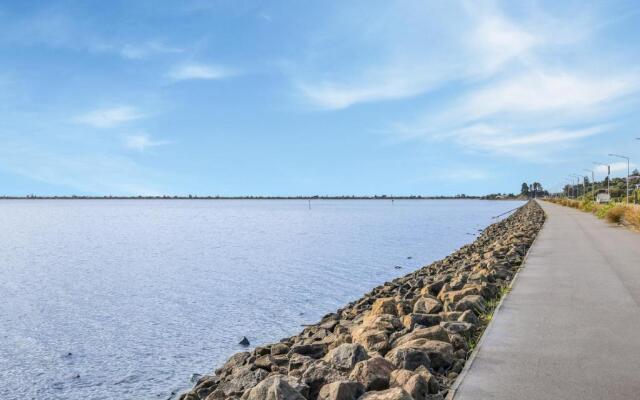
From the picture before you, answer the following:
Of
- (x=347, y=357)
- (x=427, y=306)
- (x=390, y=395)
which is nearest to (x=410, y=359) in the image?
(x=347, y=357)

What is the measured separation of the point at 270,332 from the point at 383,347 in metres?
6.08

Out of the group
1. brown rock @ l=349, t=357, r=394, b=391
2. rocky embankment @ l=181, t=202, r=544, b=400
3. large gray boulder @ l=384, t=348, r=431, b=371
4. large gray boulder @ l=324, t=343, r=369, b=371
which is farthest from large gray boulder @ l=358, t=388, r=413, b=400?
large gray boulder @ l=384, t=348, r=431, b=371

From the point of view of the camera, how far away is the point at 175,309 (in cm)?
1612

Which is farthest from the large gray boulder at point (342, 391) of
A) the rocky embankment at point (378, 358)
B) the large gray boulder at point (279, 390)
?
the large gray boulder at point (279, 390)

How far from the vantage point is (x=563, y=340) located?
735 cm

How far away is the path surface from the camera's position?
5613mm

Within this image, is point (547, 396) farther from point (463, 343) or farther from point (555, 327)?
point (555, 327)

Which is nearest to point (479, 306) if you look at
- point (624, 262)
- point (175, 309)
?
point (624, 262)

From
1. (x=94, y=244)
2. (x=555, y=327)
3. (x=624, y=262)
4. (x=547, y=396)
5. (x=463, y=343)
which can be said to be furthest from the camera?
(x=94, y=244)

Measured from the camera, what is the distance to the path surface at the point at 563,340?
18.4 feet

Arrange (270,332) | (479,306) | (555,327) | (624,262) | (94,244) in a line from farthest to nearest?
(94,244) → (624,262) → (270,332) → (479,306) → (555,327)

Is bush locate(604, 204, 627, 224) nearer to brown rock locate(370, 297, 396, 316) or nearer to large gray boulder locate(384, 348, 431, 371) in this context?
brown rock locate(370, 297, 396, 316)

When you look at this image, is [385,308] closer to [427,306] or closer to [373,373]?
[427,306]

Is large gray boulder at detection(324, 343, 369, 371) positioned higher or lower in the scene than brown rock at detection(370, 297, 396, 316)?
higher
